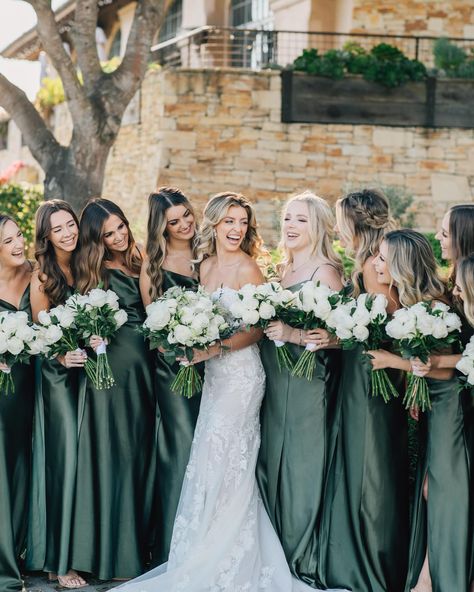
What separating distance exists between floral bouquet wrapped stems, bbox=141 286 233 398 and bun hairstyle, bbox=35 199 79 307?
2.72 ft

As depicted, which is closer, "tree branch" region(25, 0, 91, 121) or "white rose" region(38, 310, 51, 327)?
"white rose" region(38, 310, 51, 327)

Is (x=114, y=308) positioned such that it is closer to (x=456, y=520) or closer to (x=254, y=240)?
(x=254, y=240)

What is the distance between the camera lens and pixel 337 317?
16.4ft

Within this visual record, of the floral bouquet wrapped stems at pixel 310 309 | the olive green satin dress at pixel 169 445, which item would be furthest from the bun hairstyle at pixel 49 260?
the floral bouquet wrapped stems at pixel 310 309

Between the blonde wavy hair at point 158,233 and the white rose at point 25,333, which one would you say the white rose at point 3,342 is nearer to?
the white rose at point 25,333

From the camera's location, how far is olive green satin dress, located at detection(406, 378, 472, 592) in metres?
4.95

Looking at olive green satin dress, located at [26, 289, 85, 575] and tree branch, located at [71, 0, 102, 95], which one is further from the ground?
tree branch, located at [71, 0, 102, 95]

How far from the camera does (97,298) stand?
550 centimetres

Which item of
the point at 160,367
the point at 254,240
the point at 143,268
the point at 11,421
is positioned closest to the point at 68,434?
the point at 11,421

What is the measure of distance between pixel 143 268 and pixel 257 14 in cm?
1688

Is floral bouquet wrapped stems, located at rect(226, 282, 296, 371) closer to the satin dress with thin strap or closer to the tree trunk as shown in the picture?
the satin dress with thin strap

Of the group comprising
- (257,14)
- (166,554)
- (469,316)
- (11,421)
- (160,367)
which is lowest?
(166,554)

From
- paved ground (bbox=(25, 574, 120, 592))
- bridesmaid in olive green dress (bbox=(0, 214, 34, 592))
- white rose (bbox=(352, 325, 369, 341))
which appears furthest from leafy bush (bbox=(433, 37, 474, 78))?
paved ground (bbox=(25, 574, 120, 592))

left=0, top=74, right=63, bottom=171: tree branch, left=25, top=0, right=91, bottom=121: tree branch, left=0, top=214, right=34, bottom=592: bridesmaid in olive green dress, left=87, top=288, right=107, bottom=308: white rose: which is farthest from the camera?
left=0, top=74, right=63, bottom=171: tree branch
